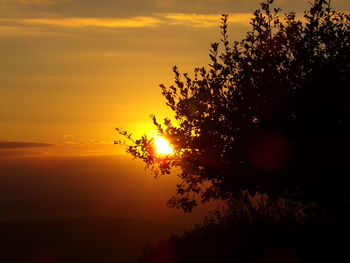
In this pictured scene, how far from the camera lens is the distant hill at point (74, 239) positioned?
35.7 m

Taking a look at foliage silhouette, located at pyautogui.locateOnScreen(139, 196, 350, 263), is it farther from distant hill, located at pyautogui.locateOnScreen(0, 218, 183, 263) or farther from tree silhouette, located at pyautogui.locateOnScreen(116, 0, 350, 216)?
distant hill, located at pyautogui.locateOnScreen(0, 218, 183, 263)

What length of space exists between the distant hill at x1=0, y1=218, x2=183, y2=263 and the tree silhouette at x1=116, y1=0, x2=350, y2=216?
51.9 ft

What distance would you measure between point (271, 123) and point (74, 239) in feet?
96.1

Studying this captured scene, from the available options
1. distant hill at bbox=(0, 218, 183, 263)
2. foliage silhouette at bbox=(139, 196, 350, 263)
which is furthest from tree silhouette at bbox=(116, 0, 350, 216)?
distant hill at bbox=(0, 218, 183, 263)

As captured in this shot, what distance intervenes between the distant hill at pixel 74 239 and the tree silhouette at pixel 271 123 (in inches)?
623

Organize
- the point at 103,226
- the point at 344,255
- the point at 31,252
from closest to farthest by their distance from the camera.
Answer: the point at 344,255 → the point at 31,252 → the point at 103,226

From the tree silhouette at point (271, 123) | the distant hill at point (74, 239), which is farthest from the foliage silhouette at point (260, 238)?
the distant hill at point (74, 239)

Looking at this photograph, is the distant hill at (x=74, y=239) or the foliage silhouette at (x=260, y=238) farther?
the distant hill at (x=74, y=239)

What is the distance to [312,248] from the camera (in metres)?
15.2

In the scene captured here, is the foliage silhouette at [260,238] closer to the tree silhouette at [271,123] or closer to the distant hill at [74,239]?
the tree silhouette at [271,123]

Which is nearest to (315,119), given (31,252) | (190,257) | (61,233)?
(190,257)

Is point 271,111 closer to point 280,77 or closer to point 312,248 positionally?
point 280,77

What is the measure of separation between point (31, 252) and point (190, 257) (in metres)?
21.7

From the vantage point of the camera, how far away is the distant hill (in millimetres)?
35688
